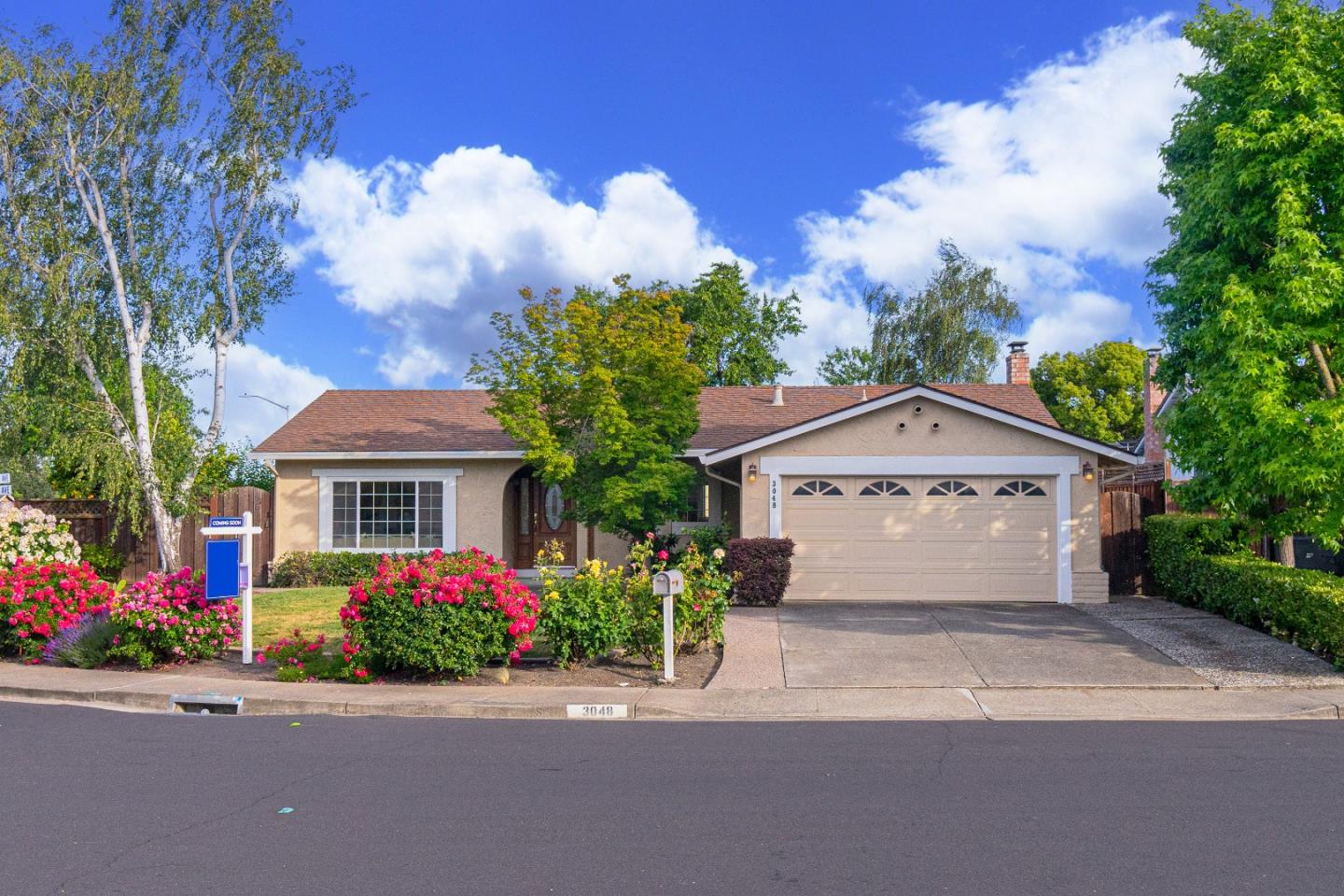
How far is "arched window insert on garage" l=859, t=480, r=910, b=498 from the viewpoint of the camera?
1709 cm

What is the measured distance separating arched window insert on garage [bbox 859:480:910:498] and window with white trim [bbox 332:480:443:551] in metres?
8.52

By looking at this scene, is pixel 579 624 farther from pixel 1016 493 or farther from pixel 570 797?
pixel 1016 493

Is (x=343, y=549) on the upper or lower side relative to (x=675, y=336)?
lower

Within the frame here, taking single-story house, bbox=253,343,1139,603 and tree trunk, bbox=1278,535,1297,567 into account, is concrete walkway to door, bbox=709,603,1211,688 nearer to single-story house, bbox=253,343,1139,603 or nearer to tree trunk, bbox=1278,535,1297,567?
single-story house, bbox=253,343,1139,603

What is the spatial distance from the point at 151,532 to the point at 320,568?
12.3ft

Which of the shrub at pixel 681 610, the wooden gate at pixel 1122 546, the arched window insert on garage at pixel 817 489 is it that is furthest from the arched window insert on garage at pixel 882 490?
the shrub at pixel 681 610

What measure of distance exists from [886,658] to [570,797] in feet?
20.1

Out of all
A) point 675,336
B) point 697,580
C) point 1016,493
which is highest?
point 675,336

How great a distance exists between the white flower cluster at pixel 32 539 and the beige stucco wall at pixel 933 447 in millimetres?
10253

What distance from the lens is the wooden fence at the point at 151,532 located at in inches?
811

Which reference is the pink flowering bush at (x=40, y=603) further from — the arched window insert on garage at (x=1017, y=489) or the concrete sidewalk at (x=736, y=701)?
the arched window insert on garage at (x=1017, y=489)

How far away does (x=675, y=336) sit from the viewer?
1748 centimetres

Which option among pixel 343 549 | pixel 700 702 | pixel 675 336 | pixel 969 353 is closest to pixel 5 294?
pixel 343 549

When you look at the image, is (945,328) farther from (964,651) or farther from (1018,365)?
(964,651)
